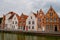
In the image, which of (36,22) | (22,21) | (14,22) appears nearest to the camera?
(36,22)

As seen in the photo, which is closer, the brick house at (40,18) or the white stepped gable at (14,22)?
the brick house at (40,18)

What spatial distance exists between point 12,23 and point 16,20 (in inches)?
24.8

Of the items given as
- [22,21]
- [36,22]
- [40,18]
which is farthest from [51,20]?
[22,21]

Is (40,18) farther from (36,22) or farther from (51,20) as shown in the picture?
(51,20)

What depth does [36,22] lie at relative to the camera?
1833 centimetres

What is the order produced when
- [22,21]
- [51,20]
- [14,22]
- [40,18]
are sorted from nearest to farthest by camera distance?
1. [51,20]
2. [40,18]
3. [22,21]
4. [14,22]

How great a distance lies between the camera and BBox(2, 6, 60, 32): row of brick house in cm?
1758

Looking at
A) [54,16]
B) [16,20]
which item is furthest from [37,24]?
[16,20]

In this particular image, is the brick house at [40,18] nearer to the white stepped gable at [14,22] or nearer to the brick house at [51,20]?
the brick house at [51,20]

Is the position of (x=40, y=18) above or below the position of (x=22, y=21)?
above

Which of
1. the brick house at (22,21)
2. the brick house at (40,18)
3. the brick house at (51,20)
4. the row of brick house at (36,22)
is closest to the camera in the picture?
the brick house at (51,20)

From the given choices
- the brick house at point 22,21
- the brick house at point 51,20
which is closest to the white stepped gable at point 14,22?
the brick house at point 22,21

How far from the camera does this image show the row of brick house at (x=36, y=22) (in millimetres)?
17578

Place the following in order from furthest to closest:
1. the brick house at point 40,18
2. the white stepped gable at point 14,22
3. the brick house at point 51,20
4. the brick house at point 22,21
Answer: the white stepped gable at point 14,22, the brick house at point 22,21, the brick house at point 40,18, the brick house at point 51,20
